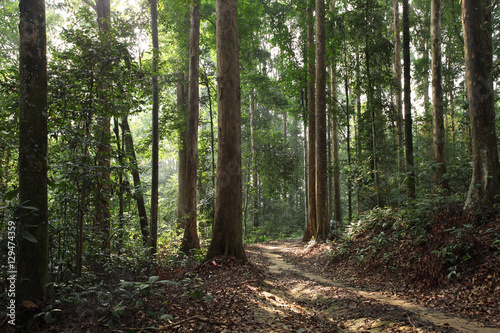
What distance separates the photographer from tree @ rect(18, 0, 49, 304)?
127 inches

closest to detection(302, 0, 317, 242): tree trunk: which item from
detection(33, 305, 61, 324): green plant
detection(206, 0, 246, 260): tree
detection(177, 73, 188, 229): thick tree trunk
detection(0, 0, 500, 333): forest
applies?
detection(0, 0, 500, 333): forest

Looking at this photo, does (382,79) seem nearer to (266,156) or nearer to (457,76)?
(266,156)

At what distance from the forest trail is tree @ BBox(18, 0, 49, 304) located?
2861 millimetres

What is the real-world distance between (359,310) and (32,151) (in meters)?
5.15

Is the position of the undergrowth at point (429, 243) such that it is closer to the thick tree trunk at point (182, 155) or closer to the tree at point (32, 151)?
the tree at point (32, 151)

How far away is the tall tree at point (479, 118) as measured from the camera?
20.2 ft

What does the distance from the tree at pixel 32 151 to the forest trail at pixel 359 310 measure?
2.86m

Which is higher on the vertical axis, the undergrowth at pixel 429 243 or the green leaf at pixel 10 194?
the green leaf at pixel 10 194

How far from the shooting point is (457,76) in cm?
2406

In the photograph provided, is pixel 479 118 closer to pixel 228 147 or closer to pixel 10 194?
pixel 228 147

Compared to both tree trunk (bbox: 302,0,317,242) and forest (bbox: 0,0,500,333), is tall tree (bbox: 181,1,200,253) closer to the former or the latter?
forest (bbox: 0,0,500,333)

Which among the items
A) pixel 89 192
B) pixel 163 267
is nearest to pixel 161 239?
pixel 163 267

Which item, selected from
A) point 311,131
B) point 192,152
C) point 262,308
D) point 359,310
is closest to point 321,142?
point 311,131

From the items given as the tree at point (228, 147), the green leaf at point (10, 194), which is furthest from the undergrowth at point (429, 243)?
the green leaf at point (10, 194)
